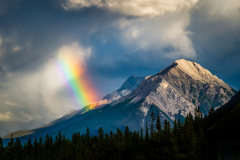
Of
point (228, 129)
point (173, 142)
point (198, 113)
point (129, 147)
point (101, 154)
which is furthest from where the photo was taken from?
point (198, 113)

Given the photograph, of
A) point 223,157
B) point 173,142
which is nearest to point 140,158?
point 173,142

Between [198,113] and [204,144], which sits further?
[198,113]

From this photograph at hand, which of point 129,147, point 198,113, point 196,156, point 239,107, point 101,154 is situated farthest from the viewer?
point 198,113

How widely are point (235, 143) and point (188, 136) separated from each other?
61007 mm

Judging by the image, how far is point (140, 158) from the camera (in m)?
104

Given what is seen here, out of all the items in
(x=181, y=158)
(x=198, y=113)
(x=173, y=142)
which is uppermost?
(x=198, y=113)

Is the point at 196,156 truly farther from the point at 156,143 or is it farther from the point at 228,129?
the point at 228,129

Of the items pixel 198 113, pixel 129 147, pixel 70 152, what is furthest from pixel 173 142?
pixel 198 113

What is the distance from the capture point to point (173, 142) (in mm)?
88750

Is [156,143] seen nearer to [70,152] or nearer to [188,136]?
[188,136]

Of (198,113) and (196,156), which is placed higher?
(198,113)

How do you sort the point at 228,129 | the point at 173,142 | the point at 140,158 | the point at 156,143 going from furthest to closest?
the point at 140,158
the point at 156,143
the point at 173,142
the point at 228,129

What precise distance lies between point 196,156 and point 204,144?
11990 mm

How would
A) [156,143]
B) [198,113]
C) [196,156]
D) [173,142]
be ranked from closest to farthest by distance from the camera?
[196,156], [173,142], [156,143], [198,113]
